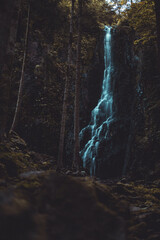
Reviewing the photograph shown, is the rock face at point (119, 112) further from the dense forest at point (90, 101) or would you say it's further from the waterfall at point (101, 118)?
the waterfall at point (101, 118)

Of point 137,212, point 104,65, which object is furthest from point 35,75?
point 137,212

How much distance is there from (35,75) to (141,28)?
9869 mm

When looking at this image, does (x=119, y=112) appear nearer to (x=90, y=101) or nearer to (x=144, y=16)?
(x=90, y=101)

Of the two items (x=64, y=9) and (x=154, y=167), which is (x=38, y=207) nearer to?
(x=154, y=167)

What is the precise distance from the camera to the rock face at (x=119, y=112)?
1345 cm

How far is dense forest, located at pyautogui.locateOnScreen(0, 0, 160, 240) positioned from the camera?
192 inches

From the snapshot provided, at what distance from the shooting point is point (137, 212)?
13.0 feet

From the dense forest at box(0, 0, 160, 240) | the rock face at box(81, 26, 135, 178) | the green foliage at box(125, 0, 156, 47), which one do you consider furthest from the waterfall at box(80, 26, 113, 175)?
the green foliage at box(125, 0, 156, 47)

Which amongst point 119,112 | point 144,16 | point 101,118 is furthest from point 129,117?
point 144,16

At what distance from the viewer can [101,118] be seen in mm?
15414

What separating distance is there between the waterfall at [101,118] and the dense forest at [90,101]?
0.08m

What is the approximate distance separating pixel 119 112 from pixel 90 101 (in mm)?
3332

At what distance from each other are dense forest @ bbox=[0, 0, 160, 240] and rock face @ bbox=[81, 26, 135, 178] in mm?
77

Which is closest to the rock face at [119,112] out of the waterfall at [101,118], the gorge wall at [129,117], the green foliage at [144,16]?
the gorge wall at [129,117]
